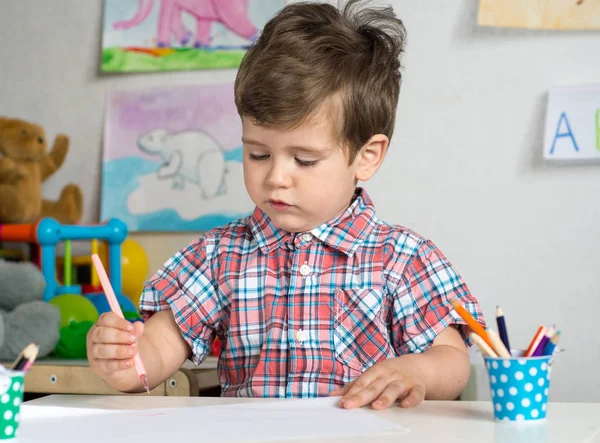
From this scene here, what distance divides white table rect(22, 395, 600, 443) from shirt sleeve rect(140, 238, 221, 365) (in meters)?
0.19

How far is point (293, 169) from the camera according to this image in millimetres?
916

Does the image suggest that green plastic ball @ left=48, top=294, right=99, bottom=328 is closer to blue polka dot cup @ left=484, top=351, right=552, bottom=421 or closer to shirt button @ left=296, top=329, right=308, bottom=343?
shirt button @ left=296, top=329, right=308, bottom=343

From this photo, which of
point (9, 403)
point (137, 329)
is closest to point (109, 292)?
point (137, 329)

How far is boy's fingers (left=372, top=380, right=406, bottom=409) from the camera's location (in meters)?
0.72

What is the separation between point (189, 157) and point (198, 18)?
292mm

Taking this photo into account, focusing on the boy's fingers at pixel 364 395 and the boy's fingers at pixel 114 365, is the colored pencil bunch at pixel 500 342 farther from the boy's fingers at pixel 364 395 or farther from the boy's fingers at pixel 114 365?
the boy's fingers at pixel 114 365

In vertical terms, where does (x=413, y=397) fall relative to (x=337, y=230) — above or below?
below

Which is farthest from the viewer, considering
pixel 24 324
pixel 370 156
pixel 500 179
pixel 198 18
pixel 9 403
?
pixel 198 18

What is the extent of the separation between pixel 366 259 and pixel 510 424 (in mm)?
367

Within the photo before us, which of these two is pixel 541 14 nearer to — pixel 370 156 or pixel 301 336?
pixel 370 156

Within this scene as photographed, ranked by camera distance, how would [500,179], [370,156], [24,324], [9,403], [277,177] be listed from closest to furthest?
[9,403]
[277,177]
[370,156]
[24,324]
[500,179]

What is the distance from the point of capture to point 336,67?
0.97 metres

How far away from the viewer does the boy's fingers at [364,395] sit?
2.37ft

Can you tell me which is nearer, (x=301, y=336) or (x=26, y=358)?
(x=26, y=358)
